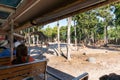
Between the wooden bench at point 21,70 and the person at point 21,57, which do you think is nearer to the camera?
the wooden bench at point 21,70

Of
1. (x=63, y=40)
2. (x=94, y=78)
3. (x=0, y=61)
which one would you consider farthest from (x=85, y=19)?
(x=63, y=40)

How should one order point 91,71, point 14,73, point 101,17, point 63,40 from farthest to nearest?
point 63,40, point 101,17, point 91,71, point 14,73

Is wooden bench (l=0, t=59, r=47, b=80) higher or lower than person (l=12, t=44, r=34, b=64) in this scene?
lower

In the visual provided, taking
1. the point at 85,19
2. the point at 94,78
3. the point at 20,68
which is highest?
the point at 85,19

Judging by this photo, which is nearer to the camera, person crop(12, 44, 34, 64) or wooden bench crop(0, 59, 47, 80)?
wooden bench crop(0, 59, 47, 80)

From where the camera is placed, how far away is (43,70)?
12.1 ft

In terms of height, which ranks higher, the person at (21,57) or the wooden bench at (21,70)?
the person at (21,57)

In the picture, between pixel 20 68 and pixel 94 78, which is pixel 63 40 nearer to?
pixel 94 78

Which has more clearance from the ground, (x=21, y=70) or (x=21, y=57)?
(x=21, y=57)

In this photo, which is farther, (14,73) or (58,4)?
(58,4)

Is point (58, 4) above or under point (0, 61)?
above

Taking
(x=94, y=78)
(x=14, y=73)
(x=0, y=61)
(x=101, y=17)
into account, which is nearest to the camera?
(x=14, y=73)

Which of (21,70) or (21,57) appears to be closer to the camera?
(21,70)

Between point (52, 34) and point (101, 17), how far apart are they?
1119 inches
